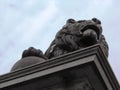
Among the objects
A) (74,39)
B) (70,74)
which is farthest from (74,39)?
(70,74)

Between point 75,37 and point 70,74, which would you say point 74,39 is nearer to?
point 75,37

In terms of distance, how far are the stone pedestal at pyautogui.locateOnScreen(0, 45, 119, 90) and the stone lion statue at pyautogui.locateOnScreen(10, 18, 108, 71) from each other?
25.9 inches

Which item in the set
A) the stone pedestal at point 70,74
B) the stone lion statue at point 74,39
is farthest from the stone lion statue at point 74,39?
the stone pedestal at point 70,74

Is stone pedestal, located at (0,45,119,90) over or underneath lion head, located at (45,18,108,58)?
underneath

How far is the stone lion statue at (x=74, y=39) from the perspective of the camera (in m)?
7.54

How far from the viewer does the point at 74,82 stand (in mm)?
6918

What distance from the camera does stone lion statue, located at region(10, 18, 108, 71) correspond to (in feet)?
24.7

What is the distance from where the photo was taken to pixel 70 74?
6.90 metres

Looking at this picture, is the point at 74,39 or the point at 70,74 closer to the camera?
the point at 70,74

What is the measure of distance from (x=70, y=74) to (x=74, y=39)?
1068 millimetres

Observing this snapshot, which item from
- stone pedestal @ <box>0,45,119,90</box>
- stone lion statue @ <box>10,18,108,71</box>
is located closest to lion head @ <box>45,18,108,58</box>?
stone lion statue @ <box>10,18,108,71</box>

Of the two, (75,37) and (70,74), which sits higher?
(75,37)

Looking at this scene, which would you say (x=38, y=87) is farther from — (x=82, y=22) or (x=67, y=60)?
(x=82, y=22)

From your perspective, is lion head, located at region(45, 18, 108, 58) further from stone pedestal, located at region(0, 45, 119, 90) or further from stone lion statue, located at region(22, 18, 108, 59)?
stone pedestal, located at region(0, 45, 119, 90)
